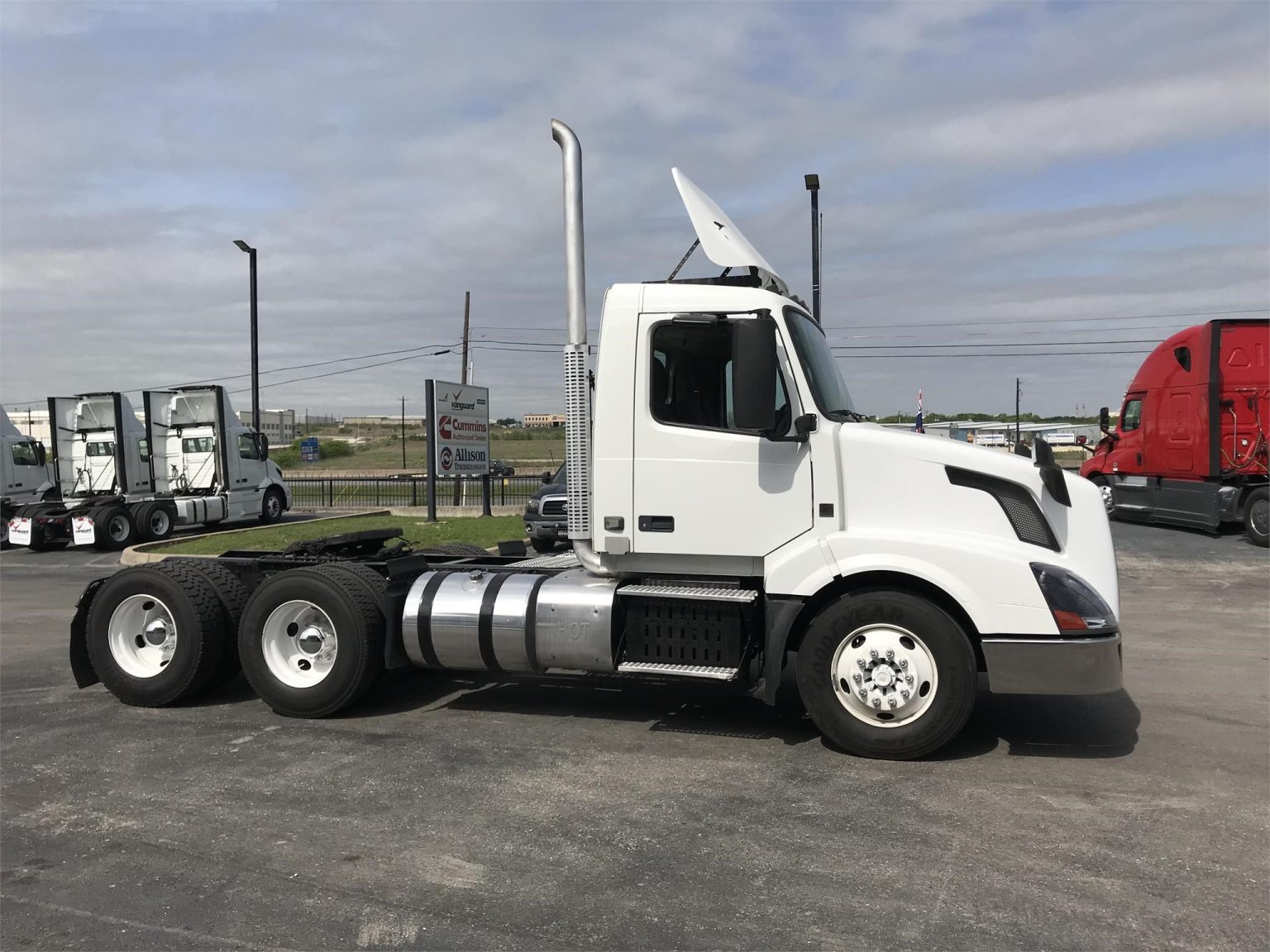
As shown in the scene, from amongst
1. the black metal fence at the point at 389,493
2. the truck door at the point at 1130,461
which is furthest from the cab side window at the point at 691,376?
the black metal fence at the point at 389,493

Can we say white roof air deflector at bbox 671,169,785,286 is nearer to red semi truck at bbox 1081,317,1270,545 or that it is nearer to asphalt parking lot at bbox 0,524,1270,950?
asphalt parking lot at bbox 0,524,1270,950

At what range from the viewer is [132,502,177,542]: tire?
67.5ft

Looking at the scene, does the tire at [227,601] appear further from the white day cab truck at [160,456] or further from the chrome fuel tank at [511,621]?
the white day cab truck at [160,456]

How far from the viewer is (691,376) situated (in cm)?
591

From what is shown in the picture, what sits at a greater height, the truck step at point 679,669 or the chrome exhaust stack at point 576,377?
the chrome exhaust stack at point 576,377

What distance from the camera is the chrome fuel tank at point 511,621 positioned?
6.01m

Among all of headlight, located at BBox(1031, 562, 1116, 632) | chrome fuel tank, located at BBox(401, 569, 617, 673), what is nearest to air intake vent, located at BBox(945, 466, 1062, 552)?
headlight, located at BBox(1031, 562, 1116, 632)

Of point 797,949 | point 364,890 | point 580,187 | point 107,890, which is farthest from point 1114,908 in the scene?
point 580,187

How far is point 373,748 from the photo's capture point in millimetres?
5797

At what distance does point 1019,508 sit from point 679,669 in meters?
2.18

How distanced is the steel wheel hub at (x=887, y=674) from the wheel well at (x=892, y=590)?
267mm

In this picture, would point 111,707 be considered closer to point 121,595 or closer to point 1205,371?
point 121,595

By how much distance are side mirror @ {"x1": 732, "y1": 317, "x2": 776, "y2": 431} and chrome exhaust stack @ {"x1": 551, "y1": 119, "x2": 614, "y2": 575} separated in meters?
1.21

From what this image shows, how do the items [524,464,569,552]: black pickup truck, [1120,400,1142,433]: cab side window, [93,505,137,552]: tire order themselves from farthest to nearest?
[1120,400,1142,433]: cab side window → [93,505,137,552]: tire → [524,464,569,552]: black pickup truck
